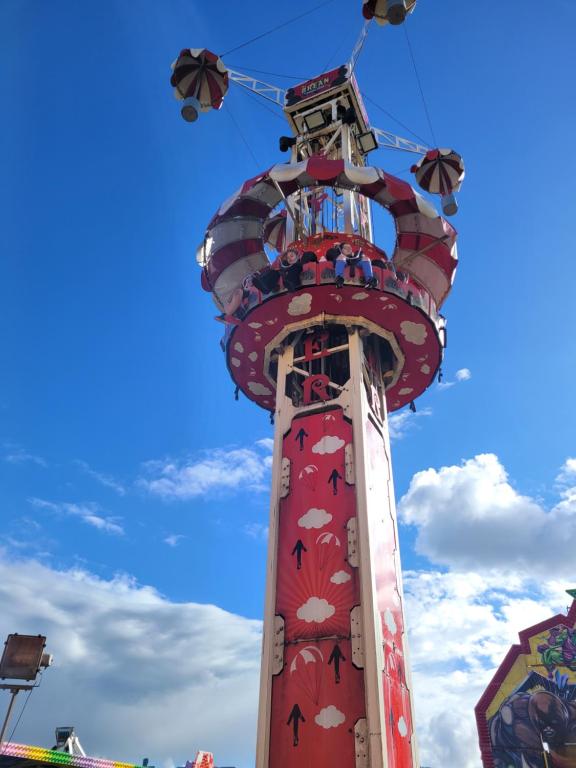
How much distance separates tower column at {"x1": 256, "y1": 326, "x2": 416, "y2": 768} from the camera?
13.9 meters

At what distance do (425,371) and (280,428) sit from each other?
676cm

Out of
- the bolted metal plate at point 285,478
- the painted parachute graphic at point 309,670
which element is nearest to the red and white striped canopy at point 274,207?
the bolted metal plate at point 285,478

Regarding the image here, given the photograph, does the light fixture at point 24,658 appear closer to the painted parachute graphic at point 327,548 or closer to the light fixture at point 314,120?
the painted parachute graphic at point 327,548

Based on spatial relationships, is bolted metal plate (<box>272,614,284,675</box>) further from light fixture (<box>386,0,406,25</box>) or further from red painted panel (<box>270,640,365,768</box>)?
light fixture (<box>386,0,406,25</box>)

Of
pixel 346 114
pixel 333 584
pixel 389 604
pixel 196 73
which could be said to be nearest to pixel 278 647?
pixel 333 584

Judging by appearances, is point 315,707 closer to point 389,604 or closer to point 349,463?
point 389,604

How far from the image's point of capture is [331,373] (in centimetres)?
A: 2092

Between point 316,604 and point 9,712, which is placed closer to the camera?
point 9,712

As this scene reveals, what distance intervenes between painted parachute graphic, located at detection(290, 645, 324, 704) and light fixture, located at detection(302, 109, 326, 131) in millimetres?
22648

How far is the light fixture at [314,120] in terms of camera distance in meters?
27.8

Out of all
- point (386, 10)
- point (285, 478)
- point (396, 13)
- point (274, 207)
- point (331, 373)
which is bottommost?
point (285, 478)

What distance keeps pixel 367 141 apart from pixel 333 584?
20526 millimetres

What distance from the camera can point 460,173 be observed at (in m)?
25.0

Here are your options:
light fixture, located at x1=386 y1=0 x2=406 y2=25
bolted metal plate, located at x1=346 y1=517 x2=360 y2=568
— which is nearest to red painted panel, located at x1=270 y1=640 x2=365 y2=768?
bolted metal plate, located at x1=346 y1=517 x2=360 y2=568
